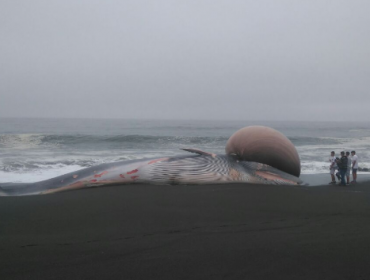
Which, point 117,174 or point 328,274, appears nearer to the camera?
point 328,274

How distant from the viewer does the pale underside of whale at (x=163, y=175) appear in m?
6.60

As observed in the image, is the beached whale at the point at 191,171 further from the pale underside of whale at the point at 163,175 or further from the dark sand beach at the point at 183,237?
the dark sand beach at the point at 183,237

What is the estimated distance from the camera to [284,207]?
4613mm

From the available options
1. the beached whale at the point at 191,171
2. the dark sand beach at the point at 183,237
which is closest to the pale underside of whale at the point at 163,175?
the beached whale at the point at 191,171

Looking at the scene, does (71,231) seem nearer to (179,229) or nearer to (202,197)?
(179,229)

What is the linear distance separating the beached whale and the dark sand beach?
4.43 feet

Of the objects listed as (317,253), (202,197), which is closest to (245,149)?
(202,197)

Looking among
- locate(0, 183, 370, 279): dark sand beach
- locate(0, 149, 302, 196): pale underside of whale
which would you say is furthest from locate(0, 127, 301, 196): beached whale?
locate(0, 183, 370, 279): dark sand beach

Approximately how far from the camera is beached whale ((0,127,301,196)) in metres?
6.64

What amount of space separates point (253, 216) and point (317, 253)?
56.4 inches

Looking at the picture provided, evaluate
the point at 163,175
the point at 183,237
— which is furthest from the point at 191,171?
the point at 183,237

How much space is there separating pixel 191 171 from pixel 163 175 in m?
0.59

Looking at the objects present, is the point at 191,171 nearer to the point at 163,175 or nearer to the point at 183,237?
the point at 163,175

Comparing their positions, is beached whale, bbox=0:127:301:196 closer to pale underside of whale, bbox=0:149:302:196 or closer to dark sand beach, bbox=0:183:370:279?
pale underside of whale, bbox=0:149:302:196
